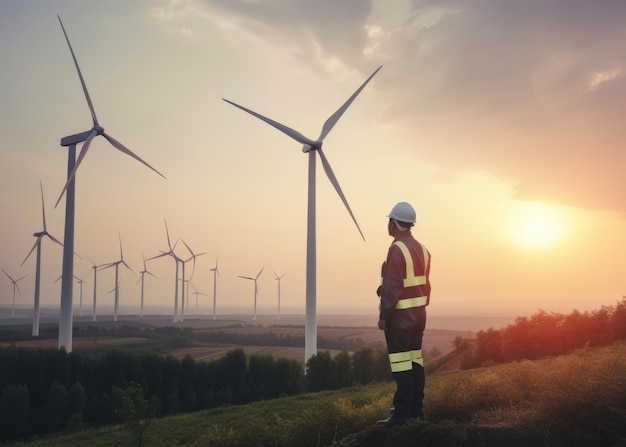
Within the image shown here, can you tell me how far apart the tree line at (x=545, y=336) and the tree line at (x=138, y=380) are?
912 centimetres

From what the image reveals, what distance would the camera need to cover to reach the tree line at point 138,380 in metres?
40.2

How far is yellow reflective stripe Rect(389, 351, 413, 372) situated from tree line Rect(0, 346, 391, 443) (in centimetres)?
3108

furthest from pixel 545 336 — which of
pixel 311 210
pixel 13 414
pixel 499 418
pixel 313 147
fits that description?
pixel 13 414

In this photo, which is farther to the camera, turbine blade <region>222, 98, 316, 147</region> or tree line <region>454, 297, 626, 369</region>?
turbine blade <region>222, 98, 316, 147</region>

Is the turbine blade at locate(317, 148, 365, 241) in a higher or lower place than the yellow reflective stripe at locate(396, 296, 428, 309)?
higher

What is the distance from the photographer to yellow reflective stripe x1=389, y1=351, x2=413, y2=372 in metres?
9.51

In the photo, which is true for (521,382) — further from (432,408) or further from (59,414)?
(59,414)

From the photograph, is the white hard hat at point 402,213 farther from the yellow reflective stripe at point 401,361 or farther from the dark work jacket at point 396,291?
the yellow reflective stripe at point 401,361

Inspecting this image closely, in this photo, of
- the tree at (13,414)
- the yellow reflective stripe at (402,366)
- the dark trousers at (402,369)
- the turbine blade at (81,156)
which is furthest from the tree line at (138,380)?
the yellow reflective stripe at (402,366)

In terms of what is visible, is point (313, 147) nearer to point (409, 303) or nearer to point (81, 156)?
point (81, 156)

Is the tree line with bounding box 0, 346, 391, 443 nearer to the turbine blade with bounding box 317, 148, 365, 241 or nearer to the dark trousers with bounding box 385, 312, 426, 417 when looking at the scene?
the turbine blade with bounding box 317, 148, 365, 241

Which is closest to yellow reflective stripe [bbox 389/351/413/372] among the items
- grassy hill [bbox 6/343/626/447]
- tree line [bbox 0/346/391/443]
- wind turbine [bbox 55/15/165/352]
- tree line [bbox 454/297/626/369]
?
grassy hill [bbox 6/343/626/447]

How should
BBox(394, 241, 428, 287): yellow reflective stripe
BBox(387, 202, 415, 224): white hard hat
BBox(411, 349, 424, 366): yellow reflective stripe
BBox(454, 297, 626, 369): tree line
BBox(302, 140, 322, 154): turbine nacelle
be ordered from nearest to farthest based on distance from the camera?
BBox(394, 241, 428, 287): yellow reflective stripe → BBox(411, 349, 424, 366): yellow reflective stripe → BBox(387, 202, 415, 224): white hard hat → BBox(454, 297, 626, 369): tree line → BBox(302, 140, 322, 154): turbine nacelle

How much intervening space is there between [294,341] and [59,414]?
219 feet
